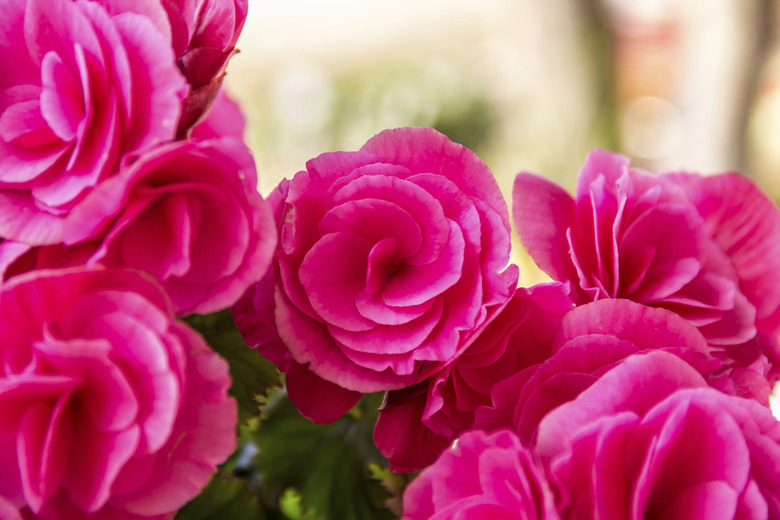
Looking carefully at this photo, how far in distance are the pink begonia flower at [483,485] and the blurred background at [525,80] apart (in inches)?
66.9

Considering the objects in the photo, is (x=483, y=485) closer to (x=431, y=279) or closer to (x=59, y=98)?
(x=431, y=279)

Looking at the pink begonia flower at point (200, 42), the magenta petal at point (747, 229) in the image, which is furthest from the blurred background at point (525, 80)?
the pink begonia flower at point (200, 42)

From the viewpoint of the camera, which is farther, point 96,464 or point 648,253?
point 648,253

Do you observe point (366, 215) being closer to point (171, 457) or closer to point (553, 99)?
point (171, 457)

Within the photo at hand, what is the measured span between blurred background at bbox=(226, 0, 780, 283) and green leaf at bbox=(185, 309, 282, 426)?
64.5 inches

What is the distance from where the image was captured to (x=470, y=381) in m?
0.41

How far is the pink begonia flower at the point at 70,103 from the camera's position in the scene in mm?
373

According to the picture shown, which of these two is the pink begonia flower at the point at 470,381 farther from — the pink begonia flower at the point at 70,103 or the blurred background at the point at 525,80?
the blurred background at the point at 525,80

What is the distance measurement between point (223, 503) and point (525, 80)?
253 cm

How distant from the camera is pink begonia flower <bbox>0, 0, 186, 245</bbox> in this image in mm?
373

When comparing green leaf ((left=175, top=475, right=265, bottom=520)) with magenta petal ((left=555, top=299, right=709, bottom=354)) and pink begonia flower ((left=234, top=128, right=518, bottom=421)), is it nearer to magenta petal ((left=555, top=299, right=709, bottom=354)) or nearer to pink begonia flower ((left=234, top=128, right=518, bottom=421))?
pink begonia flower ((left=234, top=128, right=518, bottom=421))

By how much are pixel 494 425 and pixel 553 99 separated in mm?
2088

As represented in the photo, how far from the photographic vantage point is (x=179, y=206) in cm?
37

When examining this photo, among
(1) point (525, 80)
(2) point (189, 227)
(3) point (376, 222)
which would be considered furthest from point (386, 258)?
(1) point (525, 80)
